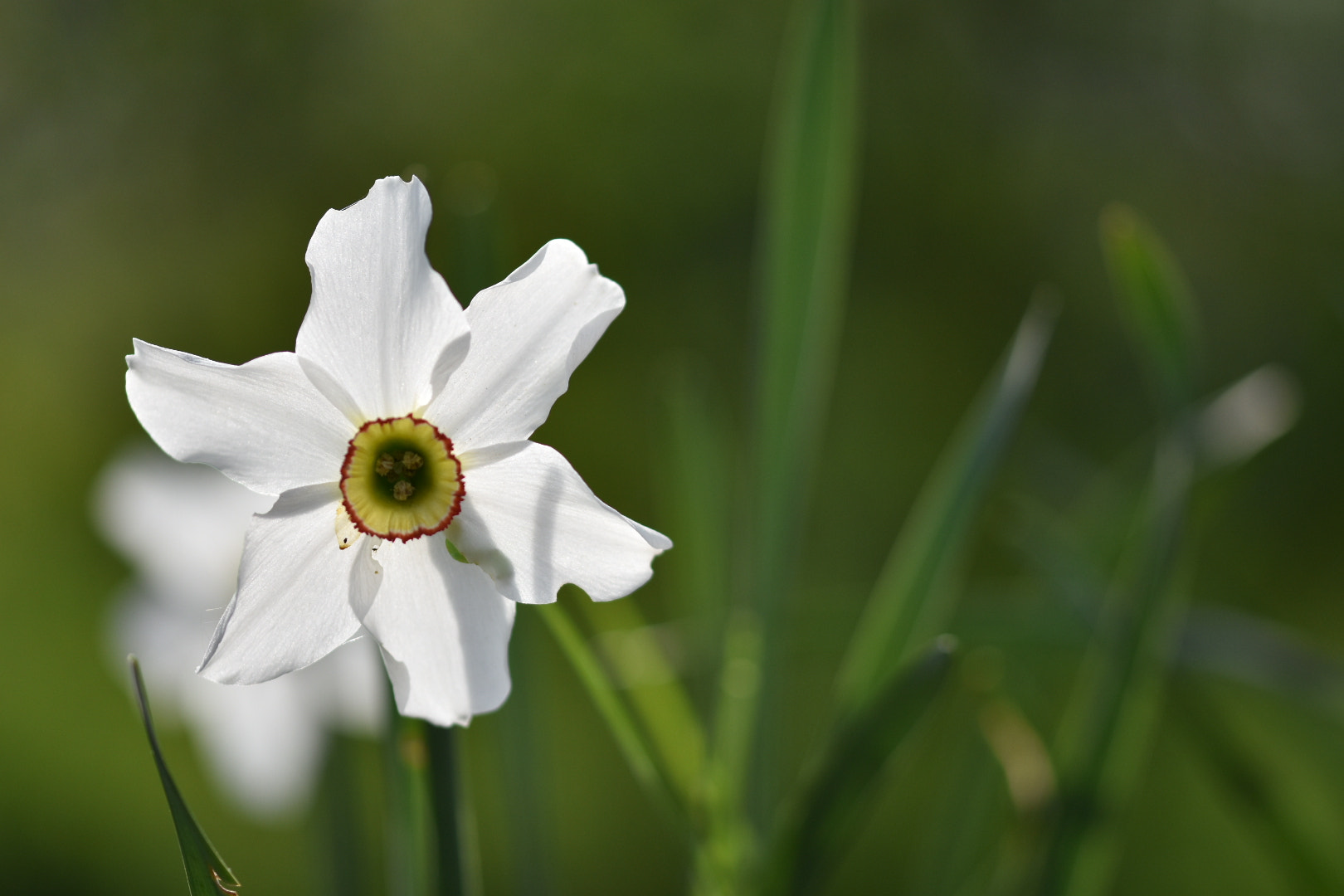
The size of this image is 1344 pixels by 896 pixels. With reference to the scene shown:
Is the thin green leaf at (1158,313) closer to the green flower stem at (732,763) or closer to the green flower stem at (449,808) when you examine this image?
the green flower stem at (732,763)

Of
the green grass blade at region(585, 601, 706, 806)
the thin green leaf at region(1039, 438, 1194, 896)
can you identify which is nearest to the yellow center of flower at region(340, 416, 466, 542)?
the green grass blade at region(585, 601, 706, 806)

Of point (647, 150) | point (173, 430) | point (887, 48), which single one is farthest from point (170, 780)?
point (887, 48)

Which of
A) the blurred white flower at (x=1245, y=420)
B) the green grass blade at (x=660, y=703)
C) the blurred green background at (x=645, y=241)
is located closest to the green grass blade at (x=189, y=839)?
the green grass blade at (x=660, y=703)

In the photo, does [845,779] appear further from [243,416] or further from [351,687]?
[351,687]

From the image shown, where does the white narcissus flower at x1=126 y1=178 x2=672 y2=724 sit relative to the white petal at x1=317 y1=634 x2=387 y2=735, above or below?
below

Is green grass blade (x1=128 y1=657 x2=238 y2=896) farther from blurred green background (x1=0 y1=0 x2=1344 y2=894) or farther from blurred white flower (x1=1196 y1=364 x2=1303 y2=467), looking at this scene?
blurred green background (x1=0 y1=0 x2=1344 y2=894)

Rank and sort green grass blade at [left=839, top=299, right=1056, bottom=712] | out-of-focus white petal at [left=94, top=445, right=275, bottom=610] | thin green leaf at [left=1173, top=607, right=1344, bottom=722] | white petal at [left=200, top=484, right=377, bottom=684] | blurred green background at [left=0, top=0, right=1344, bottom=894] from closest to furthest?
1. white petal at [left=200, top=484, right=377, bottom=684]
2. green grass blade at [left=839, top=299, right=1056, bottom=712]
3. thin green leaf at [left=1173, top=607, right=1344, bottom=722]
4. out-of-focus white petal at [left=94, top=445, right=275, bottom=610]
5. blurred green background at [left=0, top=0, right=1344, bottom=894]

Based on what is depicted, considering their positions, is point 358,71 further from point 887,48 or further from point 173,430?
point 173,430
